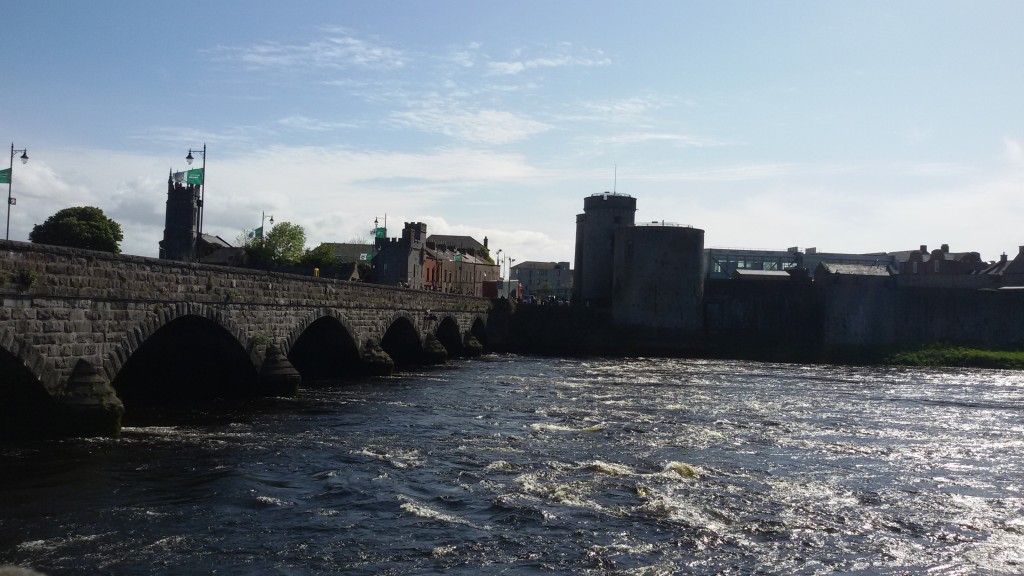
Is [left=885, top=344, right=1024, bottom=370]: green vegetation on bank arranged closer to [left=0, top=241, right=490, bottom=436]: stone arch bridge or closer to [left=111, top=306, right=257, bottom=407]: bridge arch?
[left=0, top=241, right=490, bottom=436]: stone arch bridge

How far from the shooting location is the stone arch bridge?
51.8ft

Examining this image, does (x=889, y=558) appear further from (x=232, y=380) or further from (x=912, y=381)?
(x=912, y=381)

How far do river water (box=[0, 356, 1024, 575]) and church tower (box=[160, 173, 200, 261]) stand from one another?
68.6 m

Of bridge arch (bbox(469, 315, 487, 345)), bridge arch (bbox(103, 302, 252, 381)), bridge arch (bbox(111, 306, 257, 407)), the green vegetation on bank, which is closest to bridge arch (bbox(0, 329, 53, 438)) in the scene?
bridge arch (bbox(103, 302, 252, 381))

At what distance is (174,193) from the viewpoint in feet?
290

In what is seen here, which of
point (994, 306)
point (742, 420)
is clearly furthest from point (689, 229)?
point (742, 420)

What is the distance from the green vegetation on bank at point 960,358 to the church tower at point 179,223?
67.2 meters

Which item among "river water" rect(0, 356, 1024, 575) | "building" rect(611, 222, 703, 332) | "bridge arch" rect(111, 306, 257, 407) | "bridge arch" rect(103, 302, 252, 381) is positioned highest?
"building" rect(611, 222, 703, 332)

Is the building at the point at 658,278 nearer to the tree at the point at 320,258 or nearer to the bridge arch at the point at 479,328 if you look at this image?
the bridge arch at the point at 479,328

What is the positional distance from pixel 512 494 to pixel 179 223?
83.4m

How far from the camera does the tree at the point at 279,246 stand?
9706 centimetres

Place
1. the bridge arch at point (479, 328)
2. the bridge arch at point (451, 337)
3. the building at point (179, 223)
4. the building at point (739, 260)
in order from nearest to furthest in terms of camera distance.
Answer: the bridge arch at point (451, 337), the bridge arch at point (479, 328), the building at point (179, 223), the building at point (739, 260)

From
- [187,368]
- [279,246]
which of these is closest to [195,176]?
[187,368]

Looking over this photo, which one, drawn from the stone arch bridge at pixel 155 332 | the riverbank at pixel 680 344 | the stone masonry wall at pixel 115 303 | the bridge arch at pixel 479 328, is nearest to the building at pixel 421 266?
the bridge arch at pixel 479 328
